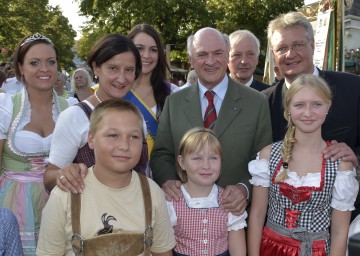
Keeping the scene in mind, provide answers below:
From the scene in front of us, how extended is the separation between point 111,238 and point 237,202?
94cm

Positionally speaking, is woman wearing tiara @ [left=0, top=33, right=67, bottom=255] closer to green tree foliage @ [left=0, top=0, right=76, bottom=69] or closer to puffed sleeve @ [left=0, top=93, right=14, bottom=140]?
puffed sleeve @ [left=0, top=93, right=14, bottom=140]

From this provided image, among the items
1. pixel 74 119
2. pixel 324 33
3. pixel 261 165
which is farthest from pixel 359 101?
pixel 324 33

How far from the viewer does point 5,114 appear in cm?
307

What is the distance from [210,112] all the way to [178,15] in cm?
2539

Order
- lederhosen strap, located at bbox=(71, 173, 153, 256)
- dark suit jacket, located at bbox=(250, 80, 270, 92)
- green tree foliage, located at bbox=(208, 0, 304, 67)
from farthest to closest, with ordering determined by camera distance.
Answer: green tree foliage, located at bbox=(208, 0, 304, 67) → dark suit jacket, located at bbox=(250, 80, 270, 92) → lederhosen strap, located at bbox=(71, 173, 153, 256)

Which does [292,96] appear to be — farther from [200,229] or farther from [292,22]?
[200,229]

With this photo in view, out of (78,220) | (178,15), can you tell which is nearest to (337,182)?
(78,220)

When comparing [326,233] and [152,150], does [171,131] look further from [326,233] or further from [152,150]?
[326,233]

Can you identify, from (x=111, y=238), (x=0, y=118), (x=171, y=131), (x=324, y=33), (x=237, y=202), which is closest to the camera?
(x=111, y=238)

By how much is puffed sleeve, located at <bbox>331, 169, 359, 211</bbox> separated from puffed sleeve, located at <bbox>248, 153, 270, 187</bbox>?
434mm

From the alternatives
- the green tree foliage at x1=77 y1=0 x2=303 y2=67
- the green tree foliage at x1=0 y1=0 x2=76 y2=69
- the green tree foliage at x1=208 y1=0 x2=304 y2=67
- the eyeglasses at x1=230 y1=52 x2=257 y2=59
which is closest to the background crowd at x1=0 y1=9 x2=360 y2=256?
the eyeglasses at x1=230 y1=52 x2=257 y2=59

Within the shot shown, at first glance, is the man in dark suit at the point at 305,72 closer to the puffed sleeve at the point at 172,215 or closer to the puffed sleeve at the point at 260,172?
the puffed sleeve at the point at 260,172

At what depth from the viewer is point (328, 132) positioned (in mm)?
3168

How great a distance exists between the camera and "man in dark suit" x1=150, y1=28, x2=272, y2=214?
3102mm
